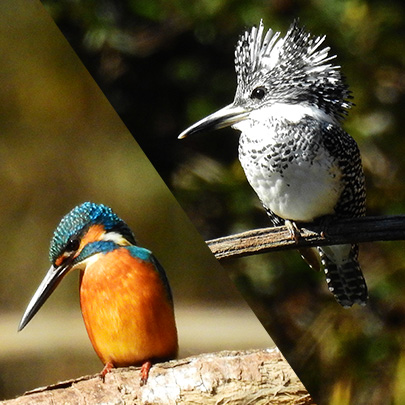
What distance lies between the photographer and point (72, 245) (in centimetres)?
84

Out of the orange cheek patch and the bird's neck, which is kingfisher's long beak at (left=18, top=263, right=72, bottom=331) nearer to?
the orange cheek patch

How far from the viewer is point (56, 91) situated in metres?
0.86

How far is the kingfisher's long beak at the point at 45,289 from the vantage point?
832mm

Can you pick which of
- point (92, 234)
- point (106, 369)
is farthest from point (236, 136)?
point (106, 369)

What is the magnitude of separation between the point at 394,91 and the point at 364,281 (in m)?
0.22

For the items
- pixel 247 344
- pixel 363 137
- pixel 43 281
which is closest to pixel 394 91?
pixel 363 137

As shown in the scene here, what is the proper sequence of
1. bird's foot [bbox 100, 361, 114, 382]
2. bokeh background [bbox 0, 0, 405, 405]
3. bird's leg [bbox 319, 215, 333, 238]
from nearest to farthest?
bokeh background [bbox 0, 0, 405, 405], bird's leg [bbox 319, 215, 333, 238], bird's foot [bbox 100, 361, 114, 382]

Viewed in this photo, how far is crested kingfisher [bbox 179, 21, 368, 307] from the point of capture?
2.22 feet

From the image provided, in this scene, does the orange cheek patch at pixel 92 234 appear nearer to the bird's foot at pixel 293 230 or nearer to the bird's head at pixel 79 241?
the bird's head at pixel 79 241

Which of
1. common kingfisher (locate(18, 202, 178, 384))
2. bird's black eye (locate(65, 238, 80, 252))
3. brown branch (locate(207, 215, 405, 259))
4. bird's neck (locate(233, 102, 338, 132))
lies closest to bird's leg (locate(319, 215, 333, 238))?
brown branch (locate(207, 215, 405, 259))

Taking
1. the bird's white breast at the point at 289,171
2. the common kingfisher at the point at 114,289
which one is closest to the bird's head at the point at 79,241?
the common kingfisher at the point at 114,289

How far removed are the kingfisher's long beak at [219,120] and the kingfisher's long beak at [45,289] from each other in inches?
11.1

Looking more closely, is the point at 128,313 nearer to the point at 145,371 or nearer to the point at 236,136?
the point at 145,371

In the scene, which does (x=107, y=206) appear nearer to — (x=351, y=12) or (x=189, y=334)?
(x=189, y=334)
